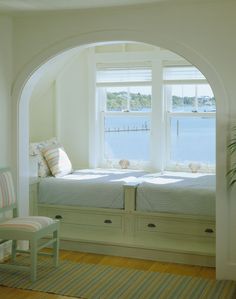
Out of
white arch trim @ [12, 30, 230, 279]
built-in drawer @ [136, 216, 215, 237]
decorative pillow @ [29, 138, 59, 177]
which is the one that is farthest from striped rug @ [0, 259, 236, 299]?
decorative pillow @ [29, 138, 59, 177]

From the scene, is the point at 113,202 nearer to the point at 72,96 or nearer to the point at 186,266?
the point at 186,266

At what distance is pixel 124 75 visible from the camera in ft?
19.4

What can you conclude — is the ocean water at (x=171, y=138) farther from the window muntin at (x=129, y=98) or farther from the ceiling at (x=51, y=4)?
the ceiling at (x=51, y=4)

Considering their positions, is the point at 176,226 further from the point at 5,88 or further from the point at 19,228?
the point at 5,88

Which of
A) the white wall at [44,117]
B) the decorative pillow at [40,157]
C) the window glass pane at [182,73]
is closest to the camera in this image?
the decorative pillow at [40,157]

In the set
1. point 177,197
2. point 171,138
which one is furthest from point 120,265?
point 171,138

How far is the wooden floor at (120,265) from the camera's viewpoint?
12.2 ft

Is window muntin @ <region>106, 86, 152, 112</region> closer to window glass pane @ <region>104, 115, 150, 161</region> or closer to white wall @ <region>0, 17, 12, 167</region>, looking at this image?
window glass pane @ <region>104, 115, 150, 161</region>

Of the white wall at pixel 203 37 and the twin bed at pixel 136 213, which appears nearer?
the white wall at pixel 203 37

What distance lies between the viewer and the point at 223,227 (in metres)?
3.97

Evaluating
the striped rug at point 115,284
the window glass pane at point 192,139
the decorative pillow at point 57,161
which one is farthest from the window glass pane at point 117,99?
the striped rug at point 115,284

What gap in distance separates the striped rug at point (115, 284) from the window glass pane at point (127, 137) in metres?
1.96

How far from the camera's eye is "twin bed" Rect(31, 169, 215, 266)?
4484 mm

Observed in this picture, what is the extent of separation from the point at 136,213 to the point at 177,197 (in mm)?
457
